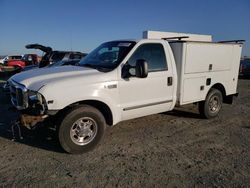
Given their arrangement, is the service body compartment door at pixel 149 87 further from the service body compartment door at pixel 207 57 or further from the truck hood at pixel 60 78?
the service body compartment door at pixel 207 57

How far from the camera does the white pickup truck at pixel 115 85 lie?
12.9ft

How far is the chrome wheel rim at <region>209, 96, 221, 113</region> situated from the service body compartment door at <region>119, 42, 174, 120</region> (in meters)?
1.65

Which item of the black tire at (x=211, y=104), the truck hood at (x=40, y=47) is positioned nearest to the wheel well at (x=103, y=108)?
the black tire at (x=211, y=104)

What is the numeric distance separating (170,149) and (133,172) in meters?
1.12

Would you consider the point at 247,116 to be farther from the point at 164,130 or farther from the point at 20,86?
the point at 20,86

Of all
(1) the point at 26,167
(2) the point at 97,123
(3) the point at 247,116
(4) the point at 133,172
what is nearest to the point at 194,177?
(4) the point at 133,172

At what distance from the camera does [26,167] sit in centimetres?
371

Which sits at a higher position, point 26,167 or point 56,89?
point 56,89

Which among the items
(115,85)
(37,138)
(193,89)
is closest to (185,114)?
(193,89)

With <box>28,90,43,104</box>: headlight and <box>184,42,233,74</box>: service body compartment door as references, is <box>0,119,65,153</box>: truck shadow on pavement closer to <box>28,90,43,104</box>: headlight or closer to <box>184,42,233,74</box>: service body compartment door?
<box>28,90,43,104</box>: headlight

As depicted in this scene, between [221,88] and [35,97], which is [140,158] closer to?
[35,97]

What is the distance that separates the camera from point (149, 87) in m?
4.86

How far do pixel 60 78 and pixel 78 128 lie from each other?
0.90 meters

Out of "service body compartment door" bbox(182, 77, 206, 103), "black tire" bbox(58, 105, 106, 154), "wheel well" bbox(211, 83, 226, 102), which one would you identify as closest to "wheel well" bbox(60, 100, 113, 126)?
"black tire" bbox(58, 105, 106, 154)
